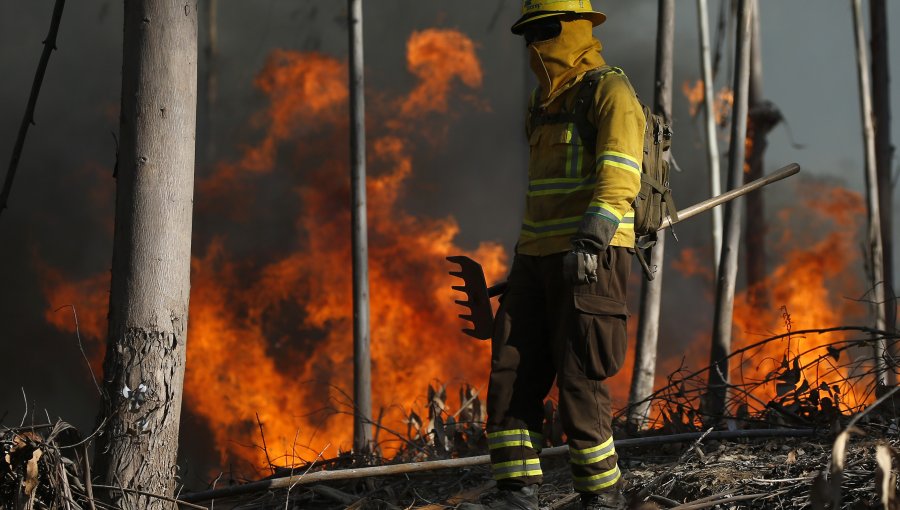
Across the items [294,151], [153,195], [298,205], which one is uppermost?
[294,151]

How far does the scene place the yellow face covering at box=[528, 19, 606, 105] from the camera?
3867mm

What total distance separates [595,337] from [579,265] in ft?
1.08

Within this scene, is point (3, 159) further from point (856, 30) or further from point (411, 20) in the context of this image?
point (856, 30)

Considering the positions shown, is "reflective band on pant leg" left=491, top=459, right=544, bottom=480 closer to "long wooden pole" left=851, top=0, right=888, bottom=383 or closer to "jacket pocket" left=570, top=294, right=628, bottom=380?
"jacket pocket" left=570, top=294, right=628, bottom=380

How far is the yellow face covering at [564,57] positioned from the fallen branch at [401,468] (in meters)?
1.84

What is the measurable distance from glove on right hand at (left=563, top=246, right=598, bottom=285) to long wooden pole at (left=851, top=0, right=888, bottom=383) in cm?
761

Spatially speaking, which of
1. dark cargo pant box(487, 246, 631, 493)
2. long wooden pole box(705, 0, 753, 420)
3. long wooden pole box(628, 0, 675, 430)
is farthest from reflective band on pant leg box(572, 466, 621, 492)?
long wooden pole box(628, 0, 675, 430)

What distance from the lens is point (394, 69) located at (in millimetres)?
13328

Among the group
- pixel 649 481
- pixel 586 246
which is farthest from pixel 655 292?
pixel 586 246

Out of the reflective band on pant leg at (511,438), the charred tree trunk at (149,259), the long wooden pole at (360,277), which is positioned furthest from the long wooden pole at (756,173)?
the charred tree trunk at (149,259)

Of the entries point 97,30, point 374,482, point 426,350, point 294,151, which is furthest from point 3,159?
point 374,482

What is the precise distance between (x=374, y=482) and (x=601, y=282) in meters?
1.86

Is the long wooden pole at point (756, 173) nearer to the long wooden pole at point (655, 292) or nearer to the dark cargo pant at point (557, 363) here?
the long wooden pole at point (655, 292)

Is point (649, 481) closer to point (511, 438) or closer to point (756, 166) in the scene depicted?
point (511, 438)
